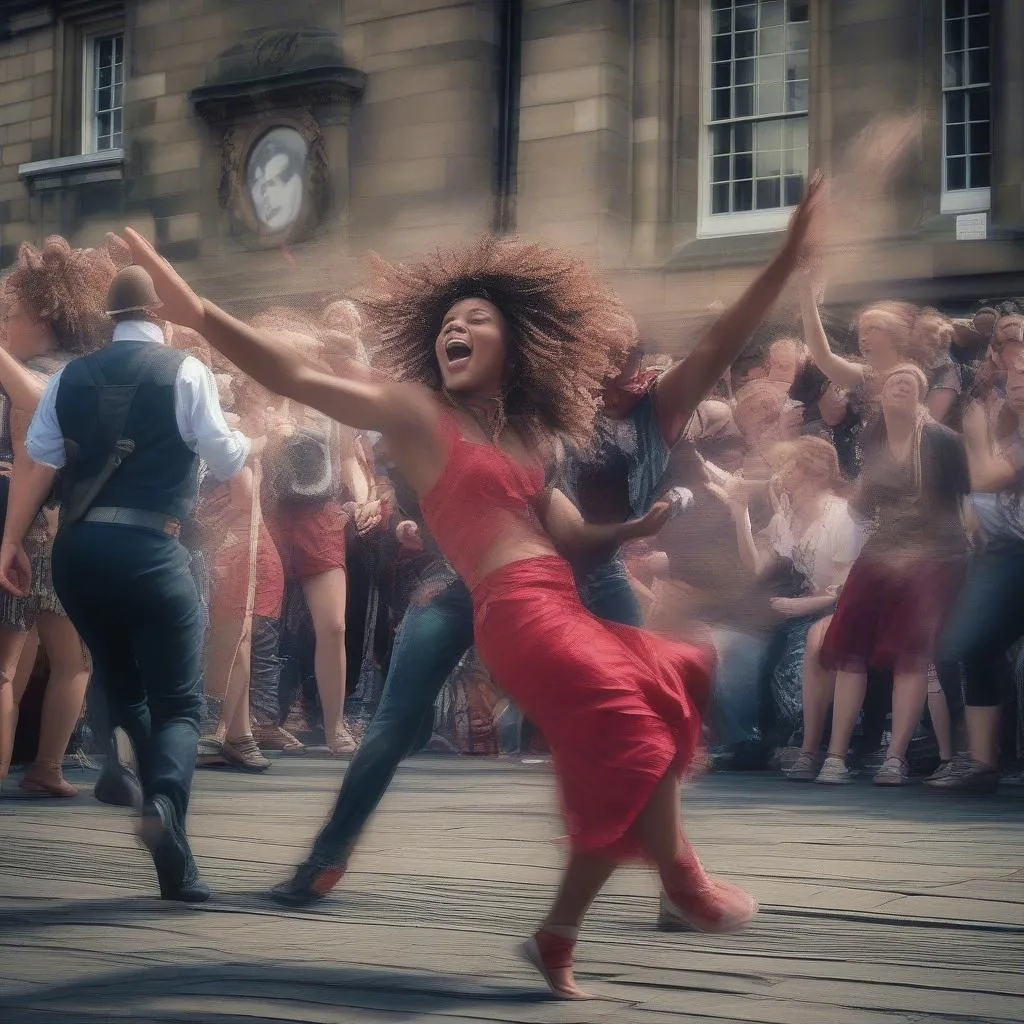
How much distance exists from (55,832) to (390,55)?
11644 mm

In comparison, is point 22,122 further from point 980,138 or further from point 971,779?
point 971,779

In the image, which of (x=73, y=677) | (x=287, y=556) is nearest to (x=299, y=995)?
(x=73, y=677)

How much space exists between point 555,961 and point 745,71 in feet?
41.0

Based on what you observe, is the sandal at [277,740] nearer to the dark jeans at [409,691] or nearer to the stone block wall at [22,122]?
the dark jeans at [409,691]

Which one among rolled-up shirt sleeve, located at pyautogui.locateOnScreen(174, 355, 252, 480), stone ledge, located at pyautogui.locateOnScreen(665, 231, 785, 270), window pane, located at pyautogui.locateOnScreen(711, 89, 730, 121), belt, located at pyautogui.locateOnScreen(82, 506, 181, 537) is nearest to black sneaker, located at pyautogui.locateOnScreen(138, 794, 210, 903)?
belt, located at pyautogui.locateOnScreen(82, 506, 181, 537)

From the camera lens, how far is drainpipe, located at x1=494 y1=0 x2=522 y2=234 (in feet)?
55.6

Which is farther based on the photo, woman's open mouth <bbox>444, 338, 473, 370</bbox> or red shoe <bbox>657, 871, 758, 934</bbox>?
woman's open mouth <bbox>444, 338, 473, 370</bbox>

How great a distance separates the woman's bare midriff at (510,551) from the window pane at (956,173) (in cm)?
1076

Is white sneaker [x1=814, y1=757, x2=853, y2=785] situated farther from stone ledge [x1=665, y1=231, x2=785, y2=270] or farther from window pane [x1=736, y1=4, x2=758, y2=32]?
window pane [x1=736, y1=4, x2=758, y2=32]

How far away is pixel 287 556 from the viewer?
32.8 ft

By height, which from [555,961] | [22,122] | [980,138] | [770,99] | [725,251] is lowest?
[555,961]

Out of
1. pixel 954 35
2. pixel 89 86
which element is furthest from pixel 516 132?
pixel 89 86

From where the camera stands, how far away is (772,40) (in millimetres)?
15867

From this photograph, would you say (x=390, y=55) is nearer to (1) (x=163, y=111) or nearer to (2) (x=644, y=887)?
(1) (x=163, y=111)
